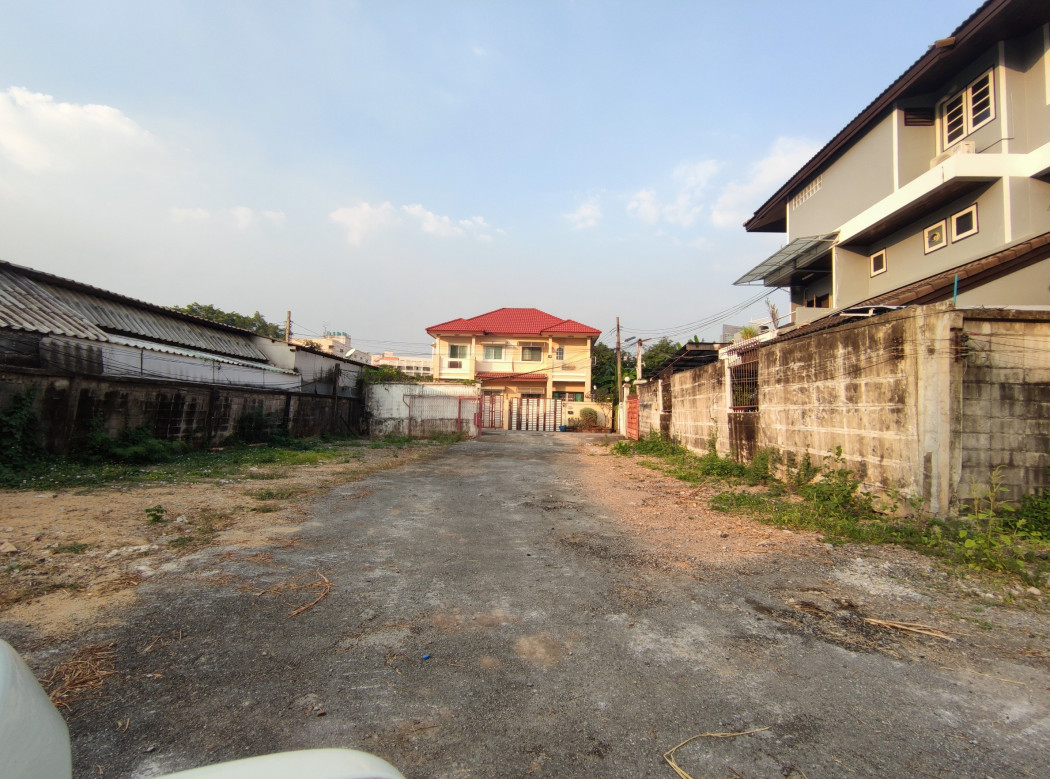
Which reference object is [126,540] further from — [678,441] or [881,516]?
[678,441]

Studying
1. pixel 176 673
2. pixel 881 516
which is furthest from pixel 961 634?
pixel 176 673

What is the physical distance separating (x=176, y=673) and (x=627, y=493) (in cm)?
615

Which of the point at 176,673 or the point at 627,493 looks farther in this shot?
the point at 627,493

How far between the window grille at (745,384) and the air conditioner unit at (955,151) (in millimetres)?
5771

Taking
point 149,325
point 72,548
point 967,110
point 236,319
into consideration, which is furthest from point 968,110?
point 236,319

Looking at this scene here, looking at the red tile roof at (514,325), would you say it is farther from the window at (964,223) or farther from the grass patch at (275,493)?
the grass patch at (275,493)

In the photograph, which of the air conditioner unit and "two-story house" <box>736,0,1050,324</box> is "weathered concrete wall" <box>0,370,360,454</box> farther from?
the air conditioner unit

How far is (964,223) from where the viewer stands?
31.6 feet

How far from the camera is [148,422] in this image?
9.77 m

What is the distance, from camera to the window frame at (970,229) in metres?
9.30

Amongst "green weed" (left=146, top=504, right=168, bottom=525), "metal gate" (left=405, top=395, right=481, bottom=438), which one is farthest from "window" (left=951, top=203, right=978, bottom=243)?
"metal gate" (left=405, top=395, right=481, bottom=438)

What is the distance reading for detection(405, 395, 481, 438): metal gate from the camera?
18.5m

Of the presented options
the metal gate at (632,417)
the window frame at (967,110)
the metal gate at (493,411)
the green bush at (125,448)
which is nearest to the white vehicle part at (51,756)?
the green bush at (125,448)

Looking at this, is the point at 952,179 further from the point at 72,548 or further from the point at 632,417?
the point at 72,548
